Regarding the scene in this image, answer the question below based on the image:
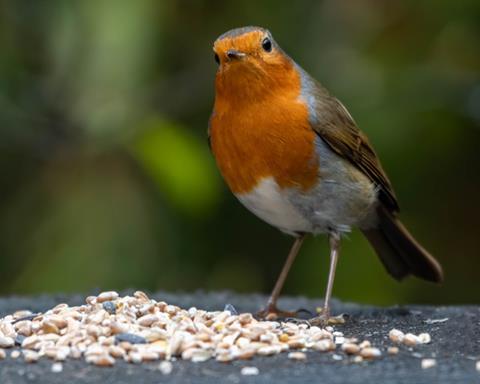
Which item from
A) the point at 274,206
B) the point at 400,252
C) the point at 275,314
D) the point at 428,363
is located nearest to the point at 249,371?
the point at 428,363

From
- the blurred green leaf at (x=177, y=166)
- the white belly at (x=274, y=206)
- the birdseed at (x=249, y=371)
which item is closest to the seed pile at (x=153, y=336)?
the birdseed at (x=249, y=371)

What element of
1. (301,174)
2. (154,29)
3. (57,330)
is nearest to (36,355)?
(57,330)

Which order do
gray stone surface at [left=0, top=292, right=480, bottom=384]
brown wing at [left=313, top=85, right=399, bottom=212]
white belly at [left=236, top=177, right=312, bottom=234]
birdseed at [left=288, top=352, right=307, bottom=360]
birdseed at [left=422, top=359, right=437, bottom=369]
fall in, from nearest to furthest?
gray stone surface at [left=0, top=292, right=480, bottom=384]
birdseed at [left=422, top=359, right=437, bottom=369]
birdseed at [left=288, top=352, right=307, bottom=360]
white belly at [left=236, top=177, right=312, bottom=234]
brown wing at [left=313, top=85, right=399, bottom=212]

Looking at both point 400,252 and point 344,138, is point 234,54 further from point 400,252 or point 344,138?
point 400,252

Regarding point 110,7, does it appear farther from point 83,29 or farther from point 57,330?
point 57,330

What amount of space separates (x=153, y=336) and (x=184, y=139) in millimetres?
2524

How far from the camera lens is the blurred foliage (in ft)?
20.1

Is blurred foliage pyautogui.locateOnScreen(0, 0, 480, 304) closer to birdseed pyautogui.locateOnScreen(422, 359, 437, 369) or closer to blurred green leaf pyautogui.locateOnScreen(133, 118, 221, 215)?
blurred green leaf pyautogui.locateOnScreen(133, 118, 221, 215)

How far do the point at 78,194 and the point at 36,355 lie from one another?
2771 mm

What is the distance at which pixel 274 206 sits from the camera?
4562mm

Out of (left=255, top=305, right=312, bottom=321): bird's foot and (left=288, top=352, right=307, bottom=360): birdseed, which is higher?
(left=255, top=305, right=312, bottom=321): bird's foot

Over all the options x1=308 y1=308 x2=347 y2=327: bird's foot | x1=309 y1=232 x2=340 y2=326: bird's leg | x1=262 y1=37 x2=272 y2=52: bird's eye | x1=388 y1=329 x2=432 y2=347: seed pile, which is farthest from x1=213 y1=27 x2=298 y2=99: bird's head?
x1=388 y1=329 x2=432 y2=347: seed pile

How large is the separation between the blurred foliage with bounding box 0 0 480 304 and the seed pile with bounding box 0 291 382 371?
2017mm

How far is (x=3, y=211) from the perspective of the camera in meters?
6.52
